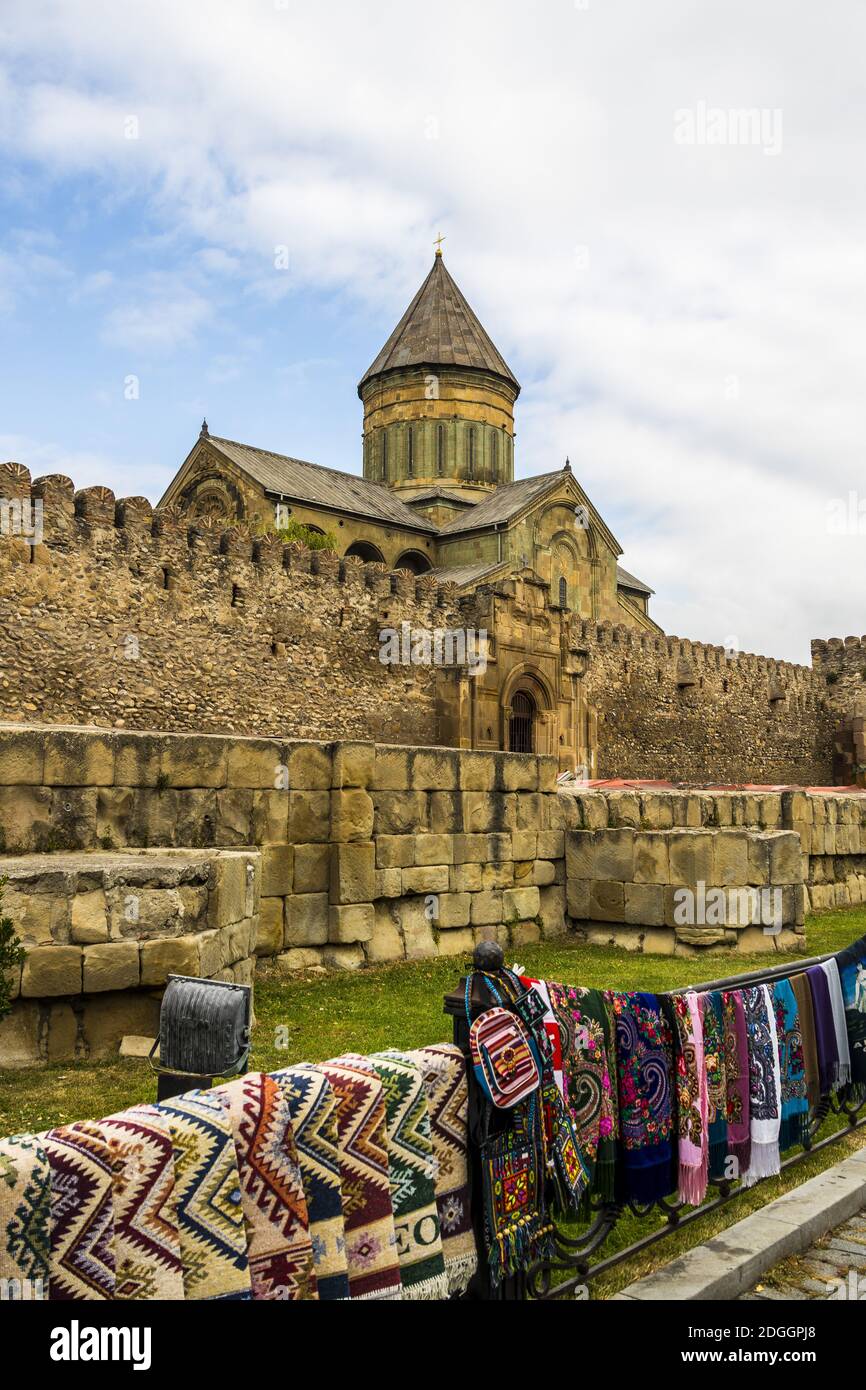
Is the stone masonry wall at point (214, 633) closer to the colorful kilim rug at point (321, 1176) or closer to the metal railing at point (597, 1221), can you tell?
the metal railing at point (597, 1221)

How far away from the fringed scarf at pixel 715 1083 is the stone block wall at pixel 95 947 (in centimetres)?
309

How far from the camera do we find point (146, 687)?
1725cm

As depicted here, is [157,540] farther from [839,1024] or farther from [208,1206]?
[208,1206]

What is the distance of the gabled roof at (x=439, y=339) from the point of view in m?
38.2

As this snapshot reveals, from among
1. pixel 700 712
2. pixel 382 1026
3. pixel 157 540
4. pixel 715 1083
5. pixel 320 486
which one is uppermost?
pixel 320 486

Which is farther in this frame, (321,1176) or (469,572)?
(469,572)

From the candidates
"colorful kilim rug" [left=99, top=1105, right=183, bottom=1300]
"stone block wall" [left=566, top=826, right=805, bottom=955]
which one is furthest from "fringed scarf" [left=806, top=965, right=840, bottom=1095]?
"stone block wall" [left=566, top=826, right=805, bottom=955]

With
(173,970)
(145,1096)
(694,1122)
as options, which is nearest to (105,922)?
(173,970)

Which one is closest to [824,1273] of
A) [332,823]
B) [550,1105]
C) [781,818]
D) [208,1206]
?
[550,1105]

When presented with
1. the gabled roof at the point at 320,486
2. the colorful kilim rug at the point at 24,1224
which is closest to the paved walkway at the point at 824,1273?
the colorful kilim rug at the point at 24,1224

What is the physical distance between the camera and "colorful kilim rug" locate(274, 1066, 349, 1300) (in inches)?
105

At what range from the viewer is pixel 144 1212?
240 cm

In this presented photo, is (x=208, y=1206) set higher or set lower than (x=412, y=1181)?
higher

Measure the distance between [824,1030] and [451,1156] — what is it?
7.76ft
